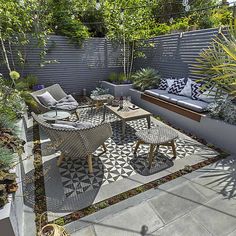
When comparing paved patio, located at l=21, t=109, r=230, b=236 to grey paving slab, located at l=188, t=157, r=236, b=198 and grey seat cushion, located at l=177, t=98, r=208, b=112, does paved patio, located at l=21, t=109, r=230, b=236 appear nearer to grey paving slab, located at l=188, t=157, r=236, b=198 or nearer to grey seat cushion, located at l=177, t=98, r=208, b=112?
grey paving slab, located at l=188, t=157, r=236, b=198

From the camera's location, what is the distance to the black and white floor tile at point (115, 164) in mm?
2451

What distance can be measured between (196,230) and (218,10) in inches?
439

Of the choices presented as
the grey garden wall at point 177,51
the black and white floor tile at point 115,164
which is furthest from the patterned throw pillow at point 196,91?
the black and white floor tile at point 115,164

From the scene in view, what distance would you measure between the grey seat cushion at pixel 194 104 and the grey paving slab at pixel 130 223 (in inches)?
99.6

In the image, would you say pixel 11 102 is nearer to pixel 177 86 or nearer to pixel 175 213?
pixel 175 213

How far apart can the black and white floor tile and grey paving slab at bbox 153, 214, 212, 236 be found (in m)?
0.87

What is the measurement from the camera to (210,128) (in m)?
3.43

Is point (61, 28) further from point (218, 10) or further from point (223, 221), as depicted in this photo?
point (218, 10)

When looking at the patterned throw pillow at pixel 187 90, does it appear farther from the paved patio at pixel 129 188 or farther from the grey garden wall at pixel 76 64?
the grey garden wall at pixel 76 64

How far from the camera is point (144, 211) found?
6.40 ft

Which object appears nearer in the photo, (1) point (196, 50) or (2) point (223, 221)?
(2) point (223, 221)

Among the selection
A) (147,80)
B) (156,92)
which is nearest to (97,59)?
(147,80)

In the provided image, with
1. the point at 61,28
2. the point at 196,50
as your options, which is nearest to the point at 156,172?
the point at 196,50

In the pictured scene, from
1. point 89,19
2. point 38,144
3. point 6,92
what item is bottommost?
point 38,144
